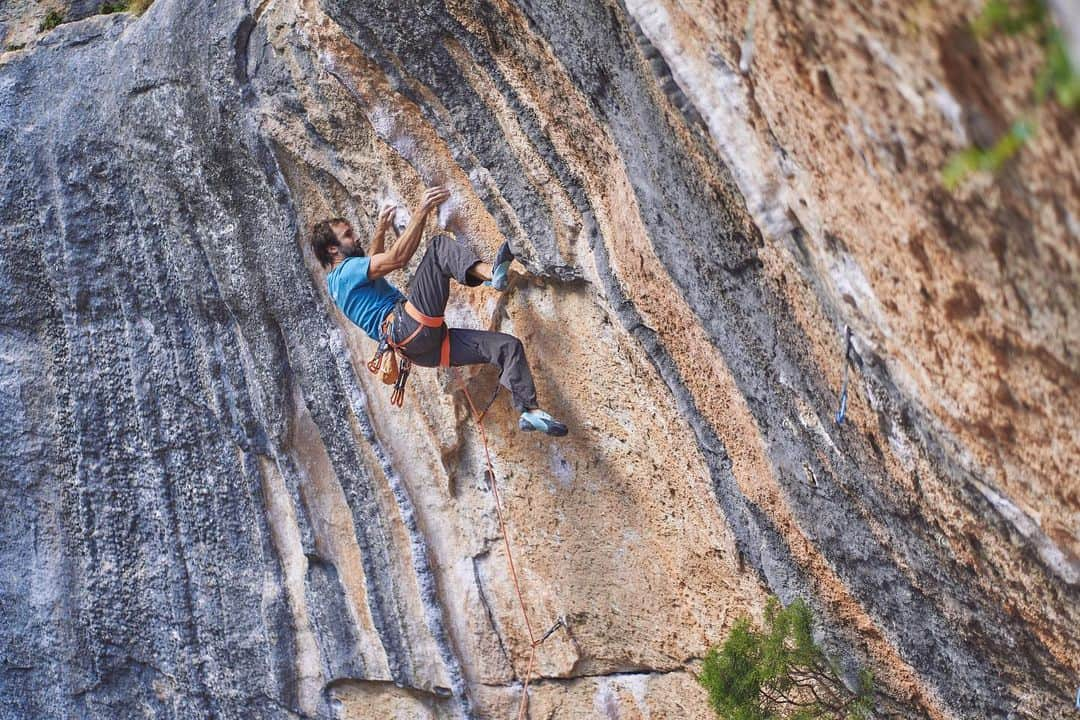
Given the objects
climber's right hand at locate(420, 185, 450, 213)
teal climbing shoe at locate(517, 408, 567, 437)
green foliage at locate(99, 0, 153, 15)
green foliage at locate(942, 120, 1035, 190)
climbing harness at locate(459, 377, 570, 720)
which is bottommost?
climbing harness at locate(459, 377, 570, 720)

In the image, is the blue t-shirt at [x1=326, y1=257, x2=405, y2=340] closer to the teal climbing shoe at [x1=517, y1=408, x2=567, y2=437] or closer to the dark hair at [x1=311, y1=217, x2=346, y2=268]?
the dark hair at [x1=311, y1=217, x2=346, y2=268]

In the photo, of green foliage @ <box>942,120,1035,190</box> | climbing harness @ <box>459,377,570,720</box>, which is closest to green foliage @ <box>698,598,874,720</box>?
climbing harness @ <box>459,377,570,720</box>

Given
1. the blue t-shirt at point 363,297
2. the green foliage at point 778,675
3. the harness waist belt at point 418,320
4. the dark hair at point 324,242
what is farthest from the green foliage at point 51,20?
the green foliage at point 778,675

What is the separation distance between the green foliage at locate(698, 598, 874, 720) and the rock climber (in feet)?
4.17

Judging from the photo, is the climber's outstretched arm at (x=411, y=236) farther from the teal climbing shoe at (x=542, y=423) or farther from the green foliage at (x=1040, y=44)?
the green foliage at (x=1040, y=44)

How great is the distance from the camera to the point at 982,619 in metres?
3.93

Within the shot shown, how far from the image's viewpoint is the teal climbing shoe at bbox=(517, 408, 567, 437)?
15.5 feet

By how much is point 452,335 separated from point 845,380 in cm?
195

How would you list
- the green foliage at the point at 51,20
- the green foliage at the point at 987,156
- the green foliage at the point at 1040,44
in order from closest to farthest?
the green foliage at the point at 1040,44 → the green foliage at the point at 987,156 → the green foliage at the point at 51,20

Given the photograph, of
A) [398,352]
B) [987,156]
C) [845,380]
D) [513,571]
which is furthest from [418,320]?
[987,156]

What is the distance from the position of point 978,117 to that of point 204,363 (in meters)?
4.38

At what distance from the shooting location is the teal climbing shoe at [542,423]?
4.71m

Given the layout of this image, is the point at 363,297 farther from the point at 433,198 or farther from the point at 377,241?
the point at 433,198

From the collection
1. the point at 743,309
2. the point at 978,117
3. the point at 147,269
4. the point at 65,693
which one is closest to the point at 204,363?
the point at 147,269
